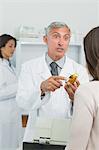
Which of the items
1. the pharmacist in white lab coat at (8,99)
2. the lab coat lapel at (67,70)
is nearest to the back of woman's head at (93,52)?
the lab coat lapel at (67,70)

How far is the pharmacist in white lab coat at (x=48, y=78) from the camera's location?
1578mm

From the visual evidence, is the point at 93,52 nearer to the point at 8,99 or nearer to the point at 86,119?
the point at 86,119

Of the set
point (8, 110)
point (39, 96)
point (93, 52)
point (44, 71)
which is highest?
point (93, 52)

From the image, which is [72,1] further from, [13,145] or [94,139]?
[94,139]

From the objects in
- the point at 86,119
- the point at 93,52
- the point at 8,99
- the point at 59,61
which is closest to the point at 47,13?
the point at 8,99

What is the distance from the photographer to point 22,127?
2.68m

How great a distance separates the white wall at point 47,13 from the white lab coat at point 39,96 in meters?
1.22

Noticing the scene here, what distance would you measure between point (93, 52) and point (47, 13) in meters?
2.03

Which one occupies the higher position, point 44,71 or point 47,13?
point 47,13

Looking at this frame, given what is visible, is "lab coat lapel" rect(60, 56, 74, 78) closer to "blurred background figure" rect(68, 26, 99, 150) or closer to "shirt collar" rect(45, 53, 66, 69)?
"shirt collar" rect(45, 53, 66, 69)

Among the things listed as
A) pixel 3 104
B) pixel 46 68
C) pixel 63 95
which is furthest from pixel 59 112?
pixel 3 104

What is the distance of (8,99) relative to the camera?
255cm

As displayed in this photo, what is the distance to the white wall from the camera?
291 centimetres

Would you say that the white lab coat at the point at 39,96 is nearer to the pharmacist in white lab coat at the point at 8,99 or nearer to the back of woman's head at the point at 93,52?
the back of woman's head at the point at 93,52
